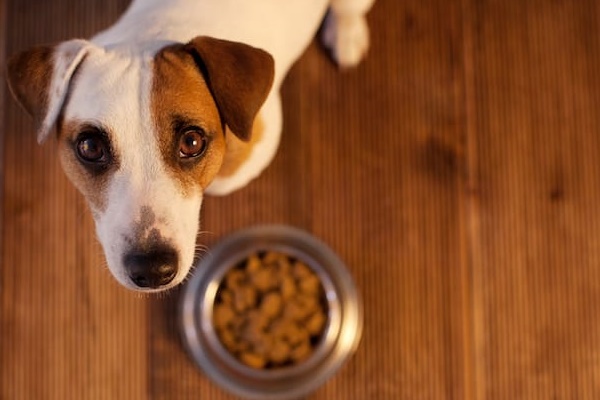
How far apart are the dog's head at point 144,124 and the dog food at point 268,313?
1.67ft

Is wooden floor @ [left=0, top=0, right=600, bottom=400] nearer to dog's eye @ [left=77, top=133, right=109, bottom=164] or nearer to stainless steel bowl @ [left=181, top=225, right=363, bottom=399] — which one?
stainless steel bowl @ [left=181, top=225, right=363, bottom=399]

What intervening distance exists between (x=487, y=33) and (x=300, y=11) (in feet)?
2.27

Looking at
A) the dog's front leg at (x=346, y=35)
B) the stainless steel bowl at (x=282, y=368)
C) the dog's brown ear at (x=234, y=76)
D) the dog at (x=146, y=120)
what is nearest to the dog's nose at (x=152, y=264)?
Answer: the dog at (x=146, y=120)

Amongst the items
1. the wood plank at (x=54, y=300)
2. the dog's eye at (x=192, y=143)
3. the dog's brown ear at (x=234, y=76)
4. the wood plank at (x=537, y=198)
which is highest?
the dog's brown ear at (x=234, y=76)

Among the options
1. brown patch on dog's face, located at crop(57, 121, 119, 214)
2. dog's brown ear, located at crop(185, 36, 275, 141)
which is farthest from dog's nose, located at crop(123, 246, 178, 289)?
dog's brown ear, located at crop(185, 36, 275, 141)

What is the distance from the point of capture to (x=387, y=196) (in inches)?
71.7

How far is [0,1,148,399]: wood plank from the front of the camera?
1.76m

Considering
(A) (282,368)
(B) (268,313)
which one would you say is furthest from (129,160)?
(A) (282,368)

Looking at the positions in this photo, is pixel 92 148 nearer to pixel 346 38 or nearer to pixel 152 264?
pixel 152 264

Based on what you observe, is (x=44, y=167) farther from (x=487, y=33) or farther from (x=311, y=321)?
(x=487, y=33)

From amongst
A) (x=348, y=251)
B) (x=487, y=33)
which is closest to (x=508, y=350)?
(x=348, y=251)

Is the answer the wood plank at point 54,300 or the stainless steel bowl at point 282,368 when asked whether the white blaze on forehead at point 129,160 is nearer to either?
the stainless steel bowl at point 282,368

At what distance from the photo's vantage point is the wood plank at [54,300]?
1.76 meters

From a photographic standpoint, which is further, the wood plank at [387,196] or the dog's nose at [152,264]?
the wood plank at [387,196]
